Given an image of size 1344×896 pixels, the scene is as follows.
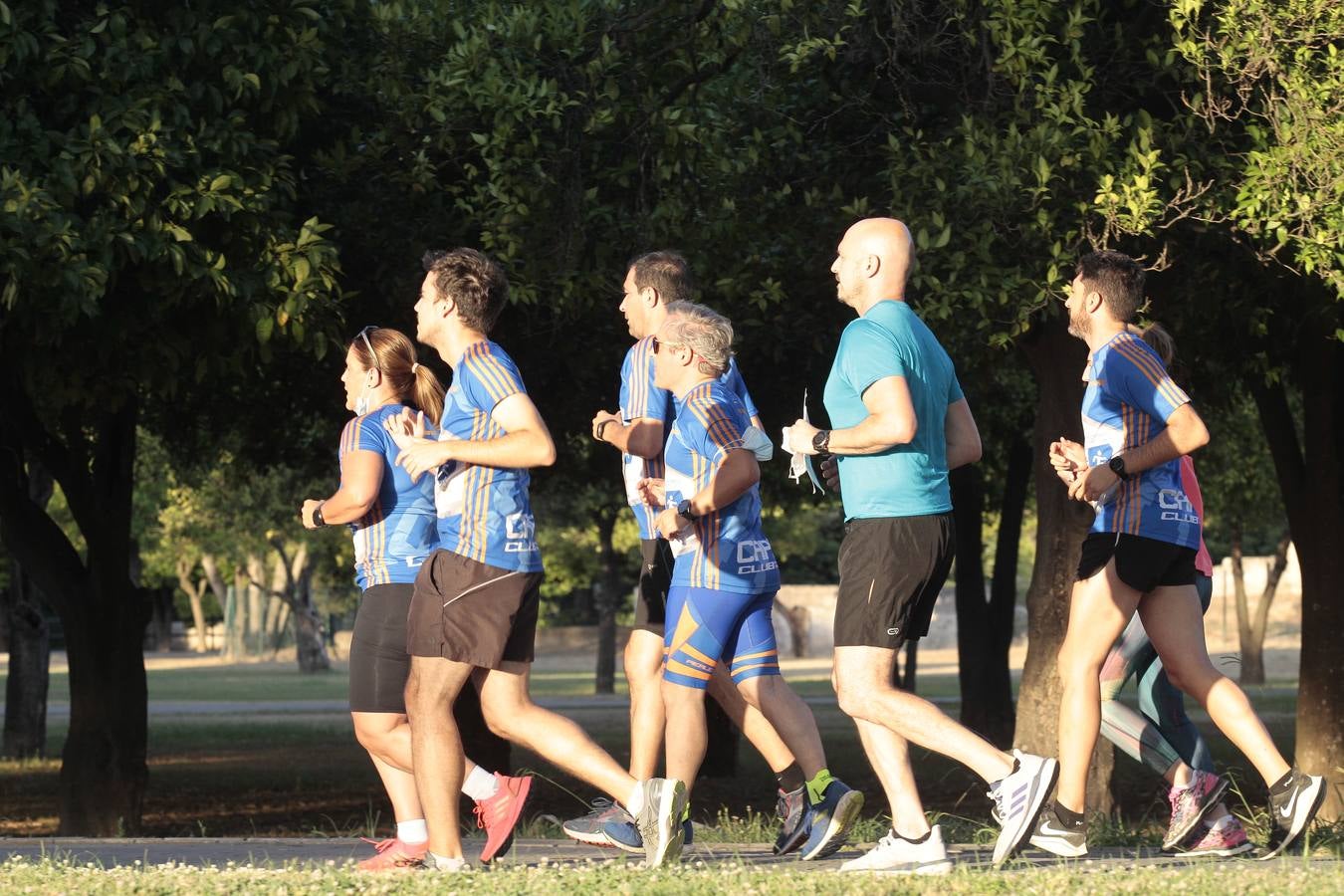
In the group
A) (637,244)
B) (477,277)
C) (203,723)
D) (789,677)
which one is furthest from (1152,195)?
(789,677)

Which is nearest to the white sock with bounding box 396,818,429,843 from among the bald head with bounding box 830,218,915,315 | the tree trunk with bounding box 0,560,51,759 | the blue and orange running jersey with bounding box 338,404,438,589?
the blue and orange running jersey with bounding box 338,404,438,589

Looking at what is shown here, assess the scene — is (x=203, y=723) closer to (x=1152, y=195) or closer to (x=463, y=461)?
(x=1152, y=195)

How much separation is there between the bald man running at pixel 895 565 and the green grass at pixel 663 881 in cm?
25

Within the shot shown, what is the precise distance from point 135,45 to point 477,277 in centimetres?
483

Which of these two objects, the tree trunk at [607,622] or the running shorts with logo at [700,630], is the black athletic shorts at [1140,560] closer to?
the running shorts with logo at [700,630]

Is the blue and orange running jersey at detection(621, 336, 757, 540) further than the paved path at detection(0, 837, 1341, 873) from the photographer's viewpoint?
Yes

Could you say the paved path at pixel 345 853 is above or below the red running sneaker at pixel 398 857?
below

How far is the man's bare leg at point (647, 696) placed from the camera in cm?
693

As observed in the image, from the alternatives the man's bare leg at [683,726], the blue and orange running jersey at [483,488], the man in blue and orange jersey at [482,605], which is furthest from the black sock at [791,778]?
the blue and orange running jersey at [483,488]

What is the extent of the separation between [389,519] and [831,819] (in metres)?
1.86

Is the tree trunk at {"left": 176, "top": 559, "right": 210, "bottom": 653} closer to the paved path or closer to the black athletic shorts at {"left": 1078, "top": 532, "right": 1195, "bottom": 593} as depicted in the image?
the paved path

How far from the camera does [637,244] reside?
36.2ft

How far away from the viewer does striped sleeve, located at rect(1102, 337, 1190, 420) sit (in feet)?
21.1

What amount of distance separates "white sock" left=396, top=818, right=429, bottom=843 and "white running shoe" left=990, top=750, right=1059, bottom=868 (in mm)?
2002
